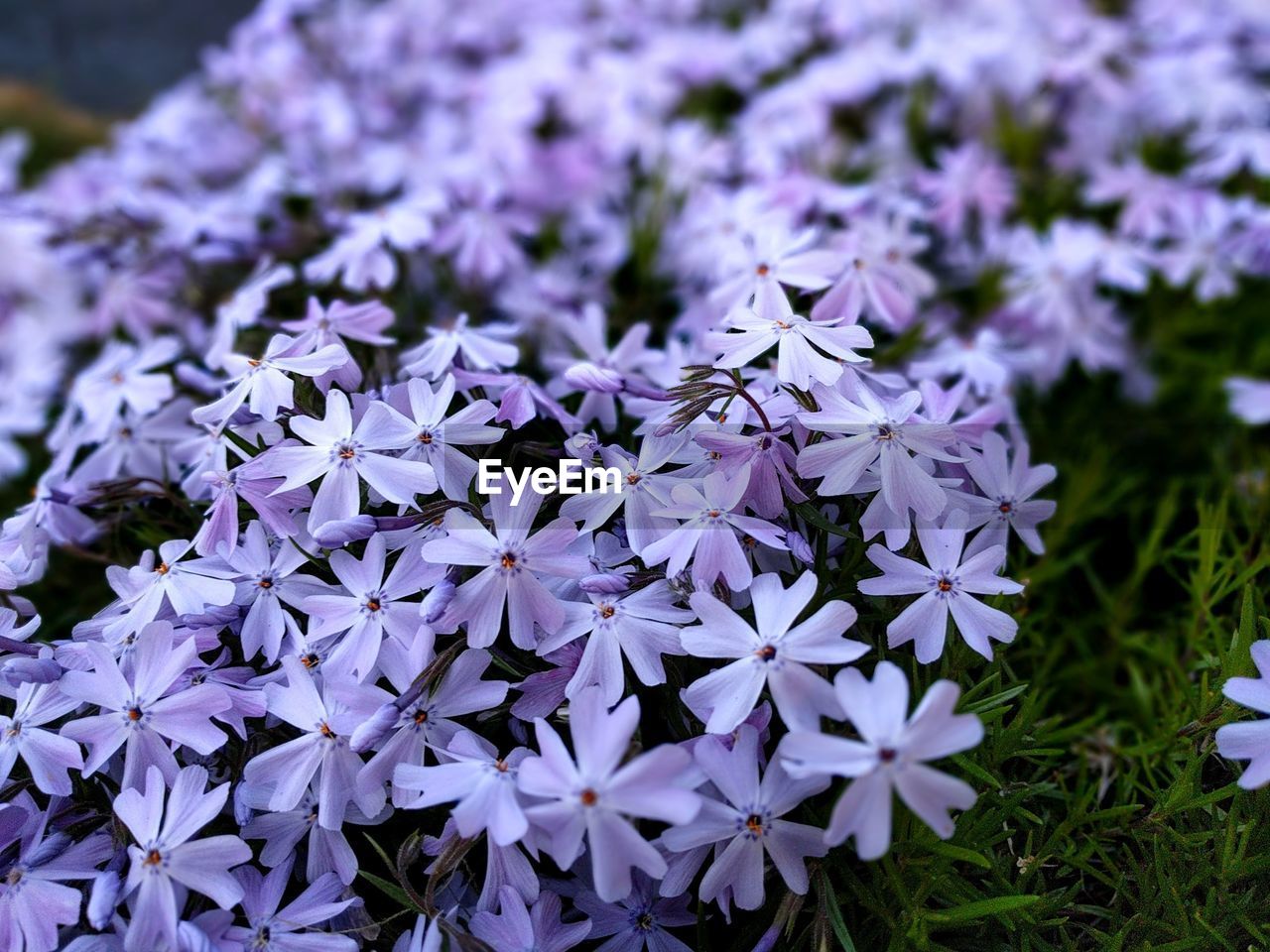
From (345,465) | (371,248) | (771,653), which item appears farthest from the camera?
(371,248)

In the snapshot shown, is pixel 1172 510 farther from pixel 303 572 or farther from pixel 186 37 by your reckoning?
pixel 186 37

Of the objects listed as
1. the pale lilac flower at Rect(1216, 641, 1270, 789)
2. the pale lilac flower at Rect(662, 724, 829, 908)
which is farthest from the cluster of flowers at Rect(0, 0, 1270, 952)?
the pale lilac flower at Rect(1216, 641, 1270, 789)

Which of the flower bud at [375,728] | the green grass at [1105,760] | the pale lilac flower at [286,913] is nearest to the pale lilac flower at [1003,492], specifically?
the green grass at [1105,760]

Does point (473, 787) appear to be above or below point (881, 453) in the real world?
below

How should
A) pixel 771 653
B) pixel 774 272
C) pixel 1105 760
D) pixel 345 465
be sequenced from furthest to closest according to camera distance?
1. pixel 774 272
2. pixel 1105 760
3. pixel 345 465
4. pixel 771 653

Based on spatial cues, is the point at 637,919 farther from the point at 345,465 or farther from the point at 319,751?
the point at 345,465

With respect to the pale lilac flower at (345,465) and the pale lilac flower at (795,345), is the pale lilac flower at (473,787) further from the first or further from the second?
the pale lilac flower at (795,345)

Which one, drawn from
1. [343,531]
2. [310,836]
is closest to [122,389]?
[343,531]
